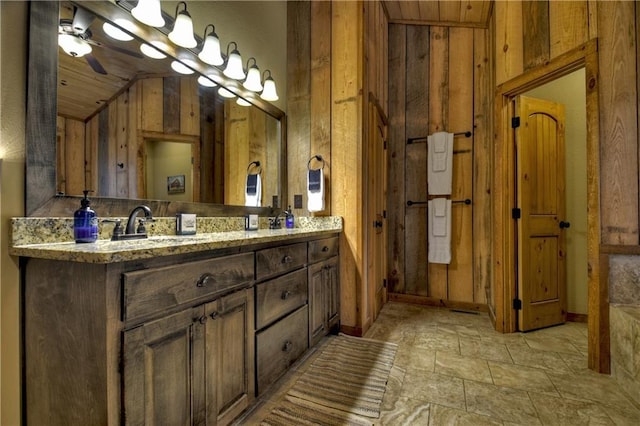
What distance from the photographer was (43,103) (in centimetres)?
112

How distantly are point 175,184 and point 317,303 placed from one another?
46.7 inches

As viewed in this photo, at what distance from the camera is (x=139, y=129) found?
1.52m

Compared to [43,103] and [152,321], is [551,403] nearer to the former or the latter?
[152,321]

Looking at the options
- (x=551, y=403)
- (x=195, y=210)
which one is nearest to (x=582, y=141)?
(x=551, y=403)

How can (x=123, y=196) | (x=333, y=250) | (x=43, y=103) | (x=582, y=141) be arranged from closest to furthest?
1. (x=43, y=103)
2. (x=123, y=196)
3. (x=333, y=250)
4. (x=582, y=141)

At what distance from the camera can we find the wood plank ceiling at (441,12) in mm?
2934

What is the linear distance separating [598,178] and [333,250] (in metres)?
1.80

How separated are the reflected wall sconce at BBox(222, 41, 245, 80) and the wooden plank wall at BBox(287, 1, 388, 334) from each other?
2.12ft

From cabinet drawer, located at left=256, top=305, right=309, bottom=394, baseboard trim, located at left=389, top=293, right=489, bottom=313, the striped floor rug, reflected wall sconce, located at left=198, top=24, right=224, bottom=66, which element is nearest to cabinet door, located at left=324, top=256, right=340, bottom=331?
the striped floor rug

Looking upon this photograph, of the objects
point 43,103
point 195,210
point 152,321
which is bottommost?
point 152,321

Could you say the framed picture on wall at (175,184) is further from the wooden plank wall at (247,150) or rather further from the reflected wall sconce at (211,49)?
the reflected wall sconce at (211,49)

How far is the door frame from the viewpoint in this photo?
187cm

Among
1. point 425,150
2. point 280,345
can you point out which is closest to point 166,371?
point 280,345

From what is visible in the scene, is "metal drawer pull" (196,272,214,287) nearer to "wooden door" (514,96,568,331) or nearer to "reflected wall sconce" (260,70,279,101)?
"reflected wall sconce" (260,70,279,101)
